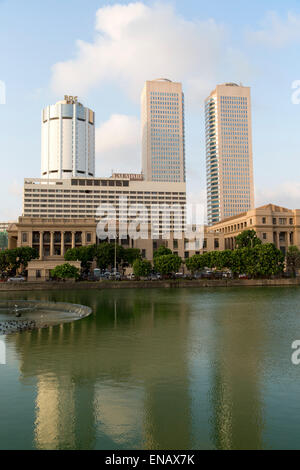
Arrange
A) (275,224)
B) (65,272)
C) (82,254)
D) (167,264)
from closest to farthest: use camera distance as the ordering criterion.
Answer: (65,272) → (167,264) → (82,254) → (275,224)

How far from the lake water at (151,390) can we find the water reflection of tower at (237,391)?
0.04 meters

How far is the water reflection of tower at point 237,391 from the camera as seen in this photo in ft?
34.5

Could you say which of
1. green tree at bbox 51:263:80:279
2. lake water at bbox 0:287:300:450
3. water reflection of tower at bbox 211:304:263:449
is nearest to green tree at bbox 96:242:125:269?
green tree at bbox 51:263:80:279

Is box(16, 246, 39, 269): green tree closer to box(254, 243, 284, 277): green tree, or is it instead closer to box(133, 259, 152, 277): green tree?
box(133, 259, 152, 277): green tree

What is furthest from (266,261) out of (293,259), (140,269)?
(140,269)

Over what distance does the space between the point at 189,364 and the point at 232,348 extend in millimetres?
4175

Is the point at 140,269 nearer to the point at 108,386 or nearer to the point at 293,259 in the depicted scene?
the point at 293,259

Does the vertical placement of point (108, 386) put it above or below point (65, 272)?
below

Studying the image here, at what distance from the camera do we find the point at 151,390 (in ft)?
46.6

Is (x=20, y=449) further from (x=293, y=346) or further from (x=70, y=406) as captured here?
(x=293, y=346)

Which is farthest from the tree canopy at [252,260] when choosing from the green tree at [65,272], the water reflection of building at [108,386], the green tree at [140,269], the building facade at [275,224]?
the water reflection of building at [108,386]

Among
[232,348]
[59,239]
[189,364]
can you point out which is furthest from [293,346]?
[59,239]

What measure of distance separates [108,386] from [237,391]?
15.6 ft

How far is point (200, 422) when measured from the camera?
11.3m
